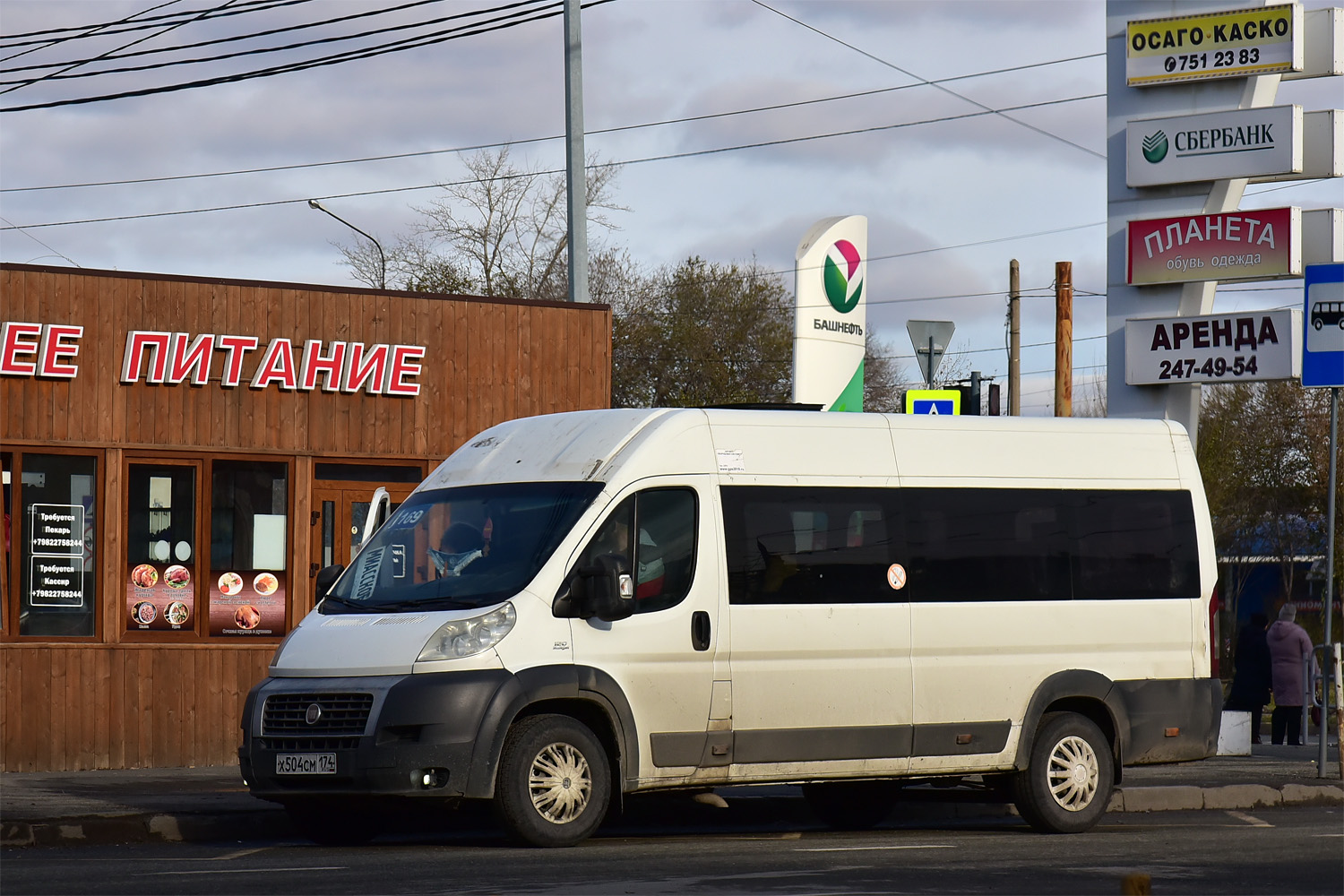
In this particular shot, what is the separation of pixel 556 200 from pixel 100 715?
36898 millimetres

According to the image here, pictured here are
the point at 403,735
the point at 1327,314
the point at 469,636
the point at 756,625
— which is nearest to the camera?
the point at 403,735

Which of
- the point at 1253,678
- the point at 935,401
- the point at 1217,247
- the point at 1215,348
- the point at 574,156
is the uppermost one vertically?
the point at 574,156

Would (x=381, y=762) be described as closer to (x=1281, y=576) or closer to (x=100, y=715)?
(x=100, y=715)

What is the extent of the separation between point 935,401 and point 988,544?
8.96m

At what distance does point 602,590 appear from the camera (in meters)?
10.3

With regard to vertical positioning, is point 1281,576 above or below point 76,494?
below

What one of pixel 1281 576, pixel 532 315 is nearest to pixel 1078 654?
pixel 532 315

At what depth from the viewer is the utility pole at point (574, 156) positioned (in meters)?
18.8

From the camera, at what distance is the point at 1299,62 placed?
1917cm

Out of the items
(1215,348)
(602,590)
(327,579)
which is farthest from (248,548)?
(1215,348)

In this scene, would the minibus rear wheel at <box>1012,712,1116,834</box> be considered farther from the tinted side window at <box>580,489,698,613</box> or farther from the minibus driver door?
the tinted side window at <box>580,489,698,613</box>

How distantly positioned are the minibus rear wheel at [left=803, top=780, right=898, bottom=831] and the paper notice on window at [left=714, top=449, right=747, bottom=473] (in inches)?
108

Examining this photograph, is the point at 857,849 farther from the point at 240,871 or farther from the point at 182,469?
the point at 182,469

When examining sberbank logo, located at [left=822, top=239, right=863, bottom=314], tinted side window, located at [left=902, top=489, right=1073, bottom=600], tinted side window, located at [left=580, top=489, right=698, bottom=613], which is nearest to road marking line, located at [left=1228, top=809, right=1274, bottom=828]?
tinted side window, located at [left=902, top=489, right=1073, bottom=600]
